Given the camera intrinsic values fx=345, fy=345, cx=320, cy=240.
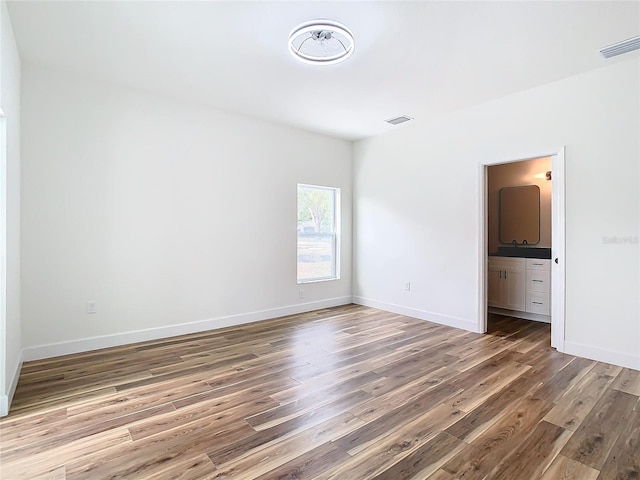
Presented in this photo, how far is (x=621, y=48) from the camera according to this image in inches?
117

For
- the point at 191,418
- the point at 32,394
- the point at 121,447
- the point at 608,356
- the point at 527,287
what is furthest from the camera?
the point at 527,287

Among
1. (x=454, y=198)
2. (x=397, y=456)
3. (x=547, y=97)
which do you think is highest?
(x=547, y=97)

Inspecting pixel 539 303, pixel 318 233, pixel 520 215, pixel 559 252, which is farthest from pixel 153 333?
pixel 520 215

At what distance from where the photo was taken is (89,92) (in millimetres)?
3641

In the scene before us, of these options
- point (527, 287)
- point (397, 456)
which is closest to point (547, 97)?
point (527, 287)

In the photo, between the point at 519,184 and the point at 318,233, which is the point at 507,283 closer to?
the point at 519,184

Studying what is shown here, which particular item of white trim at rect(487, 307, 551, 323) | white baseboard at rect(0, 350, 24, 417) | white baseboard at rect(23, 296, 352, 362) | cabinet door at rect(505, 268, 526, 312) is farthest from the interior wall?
white baseboard at rect(0, 350, 24, 417)

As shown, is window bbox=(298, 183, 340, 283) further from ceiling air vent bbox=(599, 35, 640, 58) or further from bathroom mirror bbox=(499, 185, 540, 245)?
ceiling air vent bbox=(599, 35, 640, 58)

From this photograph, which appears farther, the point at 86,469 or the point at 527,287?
the point at 527,287

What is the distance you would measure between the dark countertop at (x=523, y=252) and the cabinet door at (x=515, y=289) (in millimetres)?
295

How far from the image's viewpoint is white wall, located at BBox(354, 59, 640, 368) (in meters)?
3.29

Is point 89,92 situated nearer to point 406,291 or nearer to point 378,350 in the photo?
point 378,350

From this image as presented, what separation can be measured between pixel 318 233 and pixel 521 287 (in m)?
3.18

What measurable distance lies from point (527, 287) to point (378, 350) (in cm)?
277
